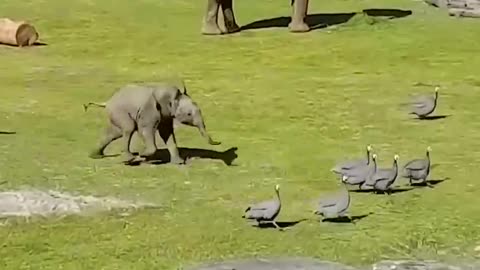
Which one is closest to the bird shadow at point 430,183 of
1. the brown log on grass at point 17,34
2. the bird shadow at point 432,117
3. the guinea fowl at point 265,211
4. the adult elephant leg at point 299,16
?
the guinea fowl at point 265,211

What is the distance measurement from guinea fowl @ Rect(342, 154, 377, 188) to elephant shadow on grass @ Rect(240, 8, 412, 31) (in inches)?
314

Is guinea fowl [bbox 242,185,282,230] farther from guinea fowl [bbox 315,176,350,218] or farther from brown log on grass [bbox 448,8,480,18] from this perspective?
brown log on grass [bbox 448,8,480,18]

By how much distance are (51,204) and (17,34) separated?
6.68 meters

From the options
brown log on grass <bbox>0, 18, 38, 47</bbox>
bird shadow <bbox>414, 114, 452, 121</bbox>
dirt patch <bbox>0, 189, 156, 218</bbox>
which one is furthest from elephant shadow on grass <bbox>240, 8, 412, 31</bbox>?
dirt patch <bbox>0, 189, 156, 218</bbox>

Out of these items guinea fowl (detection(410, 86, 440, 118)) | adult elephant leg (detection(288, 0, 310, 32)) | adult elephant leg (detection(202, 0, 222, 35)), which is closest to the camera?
guinea fowl (detection(410, 86, 440, 118))

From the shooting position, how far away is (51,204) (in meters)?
7.99

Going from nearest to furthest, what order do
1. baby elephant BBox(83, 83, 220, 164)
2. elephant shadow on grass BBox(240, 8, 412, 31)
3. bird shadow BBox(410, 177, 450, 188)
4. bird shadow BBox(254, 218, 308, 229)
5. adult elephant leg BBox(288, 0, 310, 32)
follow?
1. bird shadow BBox(254, 218, 308, 229)
2. bird shadow BBox(410, 177, 450, 188)
3. baby elephant BBox(83, 83, 220, 164)
4. adult elephant leg BBox(288, 0, 310, 32)
5. elephant shadow on grass BBox(240, 8, 412, 31)

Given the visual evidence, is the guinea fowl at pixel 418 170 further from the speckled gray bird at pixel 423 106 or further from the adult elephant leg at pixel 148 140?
the speckled gray bird at pixel 423 106

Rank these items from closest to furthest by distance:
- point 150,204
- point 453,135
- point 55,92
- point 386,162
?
1. point 150,204
2. point 386,162
3. point 453,135
4. point 55,92

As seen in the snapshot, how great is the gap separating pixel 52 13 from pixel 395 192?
9710 mm

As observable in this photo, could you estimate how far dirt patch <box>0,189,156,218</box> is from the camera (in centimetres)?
784

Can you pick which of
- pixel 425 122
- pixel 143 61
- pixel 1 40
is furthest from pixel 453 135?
pixel 1 40

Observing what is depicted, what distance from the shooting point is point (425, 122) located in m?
10.7

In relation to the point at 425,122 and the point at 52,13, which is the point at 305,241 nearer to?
the point at 425,122
